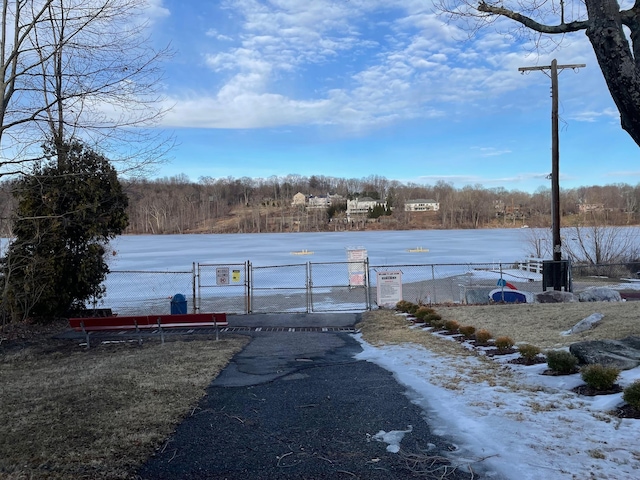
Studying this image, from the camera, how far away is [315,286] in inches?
747

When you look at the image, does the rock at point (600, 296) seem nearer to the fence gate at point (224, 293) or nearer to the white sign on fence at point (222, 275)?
the fence gate at point (224, 293)

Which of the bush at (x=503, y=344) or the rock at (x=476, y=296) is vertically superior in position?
the bush at (x=503, y=344)

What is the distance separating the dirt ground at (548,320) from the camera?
8188 millimetres

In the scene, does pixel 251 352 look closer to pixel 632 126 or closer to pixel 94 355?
pixel 94 355

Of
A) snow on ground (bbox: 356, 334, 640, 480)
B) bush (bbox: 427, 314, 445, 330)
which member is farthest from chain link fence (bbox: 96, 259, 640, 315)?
snow on ground (bbox: 356, 334, 640, 480)

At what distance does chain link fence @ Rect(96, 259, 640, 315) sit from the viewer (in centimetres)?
1627

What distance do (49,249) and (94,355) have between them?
4697 millimetres

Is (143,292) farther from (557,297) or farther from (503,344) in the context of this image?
(503,344)

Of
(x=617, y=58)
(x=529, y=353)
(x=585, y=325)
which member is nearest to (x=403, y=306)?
(x=585, y=325)

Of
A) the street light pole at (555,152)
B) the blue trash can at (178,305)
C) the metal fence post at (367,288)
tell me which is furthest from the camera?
the street light pole at (555,152)

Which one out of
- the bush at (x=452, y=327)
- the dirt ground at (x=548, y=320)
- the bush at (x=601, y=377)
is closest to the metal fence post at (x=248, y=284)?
the dirt ground at (x=548, y=320)

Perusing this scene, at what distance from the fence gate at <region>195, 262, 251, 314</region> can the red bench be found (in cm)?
407

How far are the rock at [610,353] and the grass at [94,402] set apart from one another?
458 centimetres

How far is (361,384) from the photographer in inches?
252
